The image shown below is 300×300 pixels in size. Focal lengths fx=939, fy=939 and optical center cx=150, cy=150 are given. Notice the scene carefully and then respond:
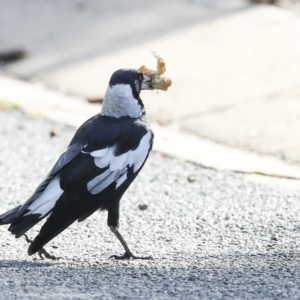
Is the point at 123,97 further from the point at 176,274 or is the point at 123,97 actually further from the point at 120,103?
the point at 176,274

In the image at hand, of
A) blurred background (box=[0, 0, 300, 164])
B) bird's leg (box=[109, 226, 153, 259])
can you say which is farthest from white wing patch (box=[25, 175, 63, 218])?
blurred background (box=[0, 0, 300, 164])

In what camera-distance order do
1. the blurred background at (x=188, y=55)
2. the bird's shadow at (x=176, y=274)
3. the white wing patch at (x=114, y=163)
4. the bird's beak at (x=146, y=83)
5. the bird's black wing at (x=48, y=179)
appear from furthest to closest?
the blurred background at (x=188, y=55) → the bird's beak at (x=146, y=83) → the white wing patch at (x=114, y=163) → the bird's black wing at (x=48, y=179) → the bird's shadow at (x=176, y=274)

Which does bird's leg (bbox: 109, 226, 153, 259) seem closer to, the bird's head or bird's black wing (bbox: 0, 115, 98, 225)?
bird's black wing (bbox: 0, 115, 98, 225)

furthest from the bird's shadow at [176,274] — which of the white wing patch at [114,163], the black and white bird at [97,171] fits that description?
the white wing patch at [114,163]

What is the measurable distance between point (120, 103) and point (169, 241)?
30.2 inches

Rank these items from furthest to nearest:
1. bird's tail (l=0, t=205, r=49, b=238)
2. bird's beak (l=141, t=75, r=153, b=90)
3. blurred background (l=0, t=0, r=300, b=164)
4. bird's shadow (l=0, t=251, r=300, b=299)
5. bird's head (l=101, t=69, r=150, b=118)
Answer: blurred background (l=0, t=0, r=300, b=164) → bird's beak (l=141, t=75, r=153, b=90) → bird's head (l=101, t=69, r=150, b=118) → bird's tail (l=0, t=205, r=49, b=238) → bird's shadow (l=0, t=251, r=300, b=299)

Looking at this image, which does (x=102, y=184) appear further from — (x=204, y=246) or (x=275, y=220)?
(x=275, y=220)

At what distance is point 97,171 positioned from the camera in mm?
4590

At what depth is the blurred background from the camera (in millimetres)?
6797

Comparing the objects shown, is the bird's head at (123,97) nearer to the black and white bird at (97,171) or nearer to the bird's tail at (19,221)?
the black and white bird at (97,171)

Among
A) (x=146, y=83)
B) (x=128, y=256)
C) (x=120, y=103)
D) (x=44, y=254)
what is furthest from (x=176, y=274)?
(x=146, y=83)

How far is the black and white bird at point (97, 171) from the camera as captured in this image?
442 centimetres

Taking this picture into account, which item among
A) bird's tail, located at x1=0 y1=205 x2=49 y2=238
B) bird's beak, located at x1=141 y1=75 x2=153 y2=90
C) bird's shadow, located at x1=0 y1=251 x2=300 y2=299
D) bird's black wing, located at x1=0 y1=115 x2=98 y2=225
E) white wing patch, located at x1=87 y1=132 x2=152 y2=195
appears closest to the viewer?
bird's shadow, located at x1=0 y1=251 x2=300 y2=299

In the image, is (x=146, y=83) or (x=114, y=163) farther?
(x=146, y=83)
